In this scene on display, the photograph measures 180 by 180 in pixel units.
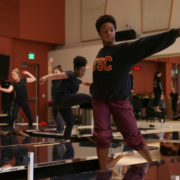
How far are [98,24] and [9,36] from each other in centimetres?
989

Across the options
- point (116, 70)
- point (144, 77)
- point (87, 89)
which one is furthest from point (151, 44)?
point (144, 77)

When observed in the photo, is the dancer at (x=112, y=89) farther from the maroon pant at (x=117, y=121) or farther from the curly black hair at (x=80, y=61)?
the curly black hair at (x=80, y=61)

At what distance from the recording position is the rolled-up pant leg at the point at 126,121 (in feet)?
9.19

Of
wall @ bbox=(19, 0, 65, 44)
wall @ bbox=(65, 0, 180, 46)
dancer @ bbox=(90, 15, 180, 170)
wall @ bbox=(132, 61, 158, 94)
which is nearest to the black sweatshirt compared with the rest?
dancer @ bbox=(90, 15, 180, 170)

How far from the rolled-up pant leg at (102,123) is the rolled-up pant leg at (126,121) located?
0.07m

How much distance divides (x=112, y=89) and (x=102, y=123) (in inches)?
12.0

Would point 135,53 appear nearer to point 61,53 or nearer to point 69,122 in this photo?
point 69,122

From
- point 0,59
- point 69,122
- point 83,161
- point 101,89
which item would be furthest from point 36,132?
point 0,59

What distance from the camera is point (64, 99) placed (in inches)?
178

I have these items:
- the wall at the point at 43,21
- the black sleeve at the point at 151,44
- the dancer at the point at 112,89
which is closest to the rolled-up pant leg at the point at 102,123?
the dancer at the point at 112,89

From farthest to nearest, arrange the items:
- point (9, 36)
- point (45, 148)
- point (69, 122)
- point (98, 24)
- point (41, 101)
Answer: point (41, 101)
point (9, 36)
point (69, 122)
point (45, 148)
point (98, 24)

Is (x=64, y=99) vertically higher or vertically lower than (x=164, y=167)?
higher

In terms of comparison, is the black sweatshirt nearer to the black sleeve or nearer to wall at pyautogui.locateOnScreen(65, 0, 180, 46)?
the black sleeve

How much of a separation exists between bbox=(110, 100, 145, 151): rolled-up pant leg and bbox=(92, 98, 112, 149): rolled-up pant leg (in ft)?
0.21
